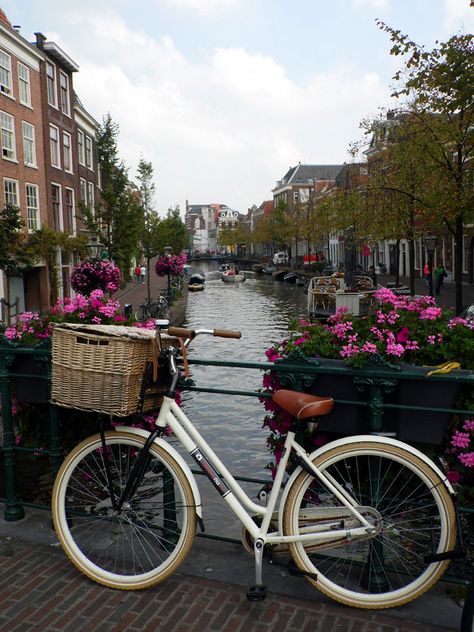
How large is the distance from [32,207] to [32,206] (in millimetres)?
101

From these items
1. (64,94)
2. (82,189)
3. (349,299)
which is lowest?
(349,299)

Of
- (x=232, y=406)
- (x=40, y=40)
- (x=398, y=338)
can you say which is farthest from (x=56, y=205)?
(x=398, y=338)

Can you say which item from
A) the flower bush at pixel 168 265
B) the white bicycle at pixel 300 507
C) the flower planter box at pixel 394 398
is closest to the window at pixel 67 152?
the flower bush at pixel 168 265

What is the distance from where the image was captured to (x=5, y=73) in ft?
83.2

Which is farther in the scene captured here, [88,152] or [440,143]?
[88,152]

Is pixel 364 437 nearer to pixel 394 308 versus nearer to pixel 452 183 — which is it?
pixel 394 308

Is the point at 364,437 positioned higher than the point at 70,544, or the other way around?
the point at 364,437

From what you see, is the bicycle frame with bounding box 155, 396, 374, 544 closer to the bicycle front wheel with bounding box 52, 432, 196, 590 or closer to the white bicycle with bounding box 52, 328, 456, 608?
the white bicycle with bounding box 52, 328, 456, 608

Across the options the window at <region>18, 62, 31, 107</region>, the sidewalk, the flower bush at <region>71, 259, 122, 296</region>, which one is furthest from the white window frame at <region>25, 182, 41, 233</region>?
the sidewalk

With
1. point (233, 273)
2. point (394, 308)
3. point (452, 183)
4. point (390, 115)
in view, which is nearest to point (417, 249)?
point (233, 273)

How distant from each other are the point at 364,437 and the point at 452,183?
639 inches

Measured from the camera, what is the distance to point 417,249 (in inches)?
1907

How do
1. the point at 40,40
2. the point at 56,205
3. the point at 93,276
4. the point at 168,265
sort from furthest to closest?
the point at 168,265 → the point at 56,205 → the point at 40,40 → the point at 93,276

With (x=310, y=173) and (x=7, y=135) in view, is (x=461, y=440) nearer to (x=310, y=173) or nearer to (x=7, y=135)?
(x=7, y=135)
